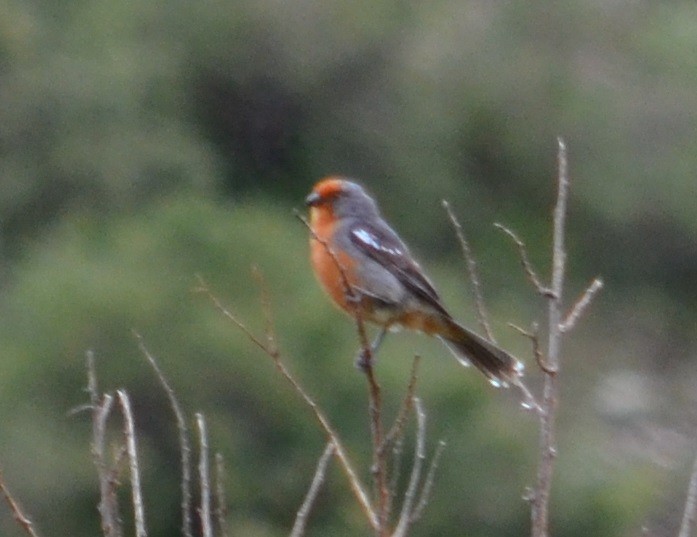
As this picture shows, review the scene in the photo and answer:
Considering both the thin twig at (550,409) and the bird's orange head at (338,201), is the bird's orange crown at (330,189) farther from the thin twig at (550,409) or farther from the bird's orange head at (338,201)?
the thin twig at (550,409)

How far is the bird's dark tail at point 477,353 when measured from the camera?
614 cm

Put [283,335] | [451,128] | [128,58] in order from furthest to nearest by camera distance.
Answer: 1. [451,128]
2. [128,58]
3. [283,335]

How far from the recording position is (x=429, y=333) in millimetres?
6336

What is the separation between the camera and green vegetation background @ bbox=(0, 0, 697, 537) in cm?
1183

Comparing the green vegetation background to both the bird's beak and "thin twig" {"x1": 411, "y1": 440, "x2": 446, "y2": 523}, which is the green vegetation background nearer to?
the bird's beak

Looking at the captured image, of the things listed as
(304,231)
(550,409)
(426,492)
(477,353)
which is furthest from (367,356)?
(304,231)

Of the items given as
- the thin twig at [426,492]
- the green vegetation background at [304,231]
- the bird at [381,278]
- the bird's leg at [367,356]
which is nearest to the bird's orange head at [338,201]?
the bird at [381,278]

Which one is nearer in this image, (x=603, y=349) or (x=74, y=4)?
(x=74, y=4)

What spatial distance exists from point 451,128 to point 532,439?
654 centimetres

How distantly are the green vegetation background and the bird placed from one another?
4.47 m

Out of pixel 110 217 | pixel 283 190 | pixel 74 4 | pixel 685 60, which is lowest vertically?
pixel 110 217

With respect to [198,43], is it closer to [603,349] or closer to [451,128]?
[451,128]

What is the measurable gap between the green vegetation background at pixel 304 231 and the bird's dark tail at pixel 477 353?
4.55 meters

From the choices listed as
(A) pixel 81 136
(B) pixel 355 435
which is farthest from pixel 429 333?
(A) pixel 81 136
